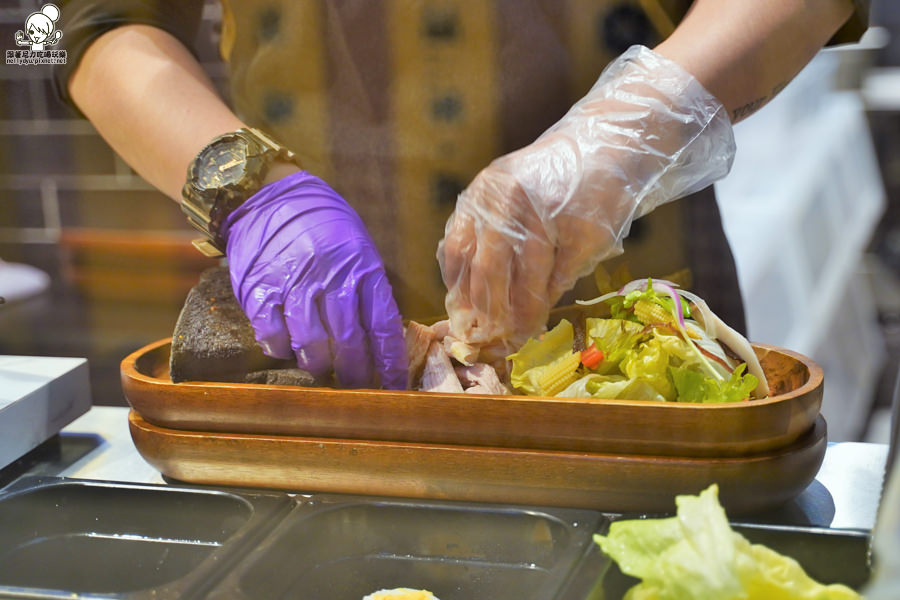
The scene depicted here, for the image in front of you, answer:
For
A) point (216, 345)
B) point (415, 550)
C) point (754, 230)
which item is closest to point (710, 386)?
point (415, 550)

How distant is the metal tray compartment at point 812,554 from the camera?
84 cm

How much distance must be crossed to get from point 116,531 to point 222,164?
0.59 m

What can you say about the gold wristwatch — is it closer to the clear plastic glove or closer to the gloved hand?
the gloved hand

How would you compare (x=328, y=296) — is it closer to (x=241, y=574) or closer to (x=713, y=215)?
(x=241, y=574)

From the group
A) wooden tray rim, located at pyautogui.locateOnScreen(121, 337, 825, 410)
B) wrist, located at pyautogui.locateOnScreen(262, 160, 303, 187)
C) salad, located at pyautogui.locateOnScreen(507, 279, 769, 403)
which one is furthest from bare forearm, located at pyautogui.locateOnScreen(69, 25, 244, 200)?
salad, located at pyautogui.locateOnScreen(507, 279, 769, 403)

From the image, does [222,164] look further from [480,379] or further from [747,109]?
[747,109]

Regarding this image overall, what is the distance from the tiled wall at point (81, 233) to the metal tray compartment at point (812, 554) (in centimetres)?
132

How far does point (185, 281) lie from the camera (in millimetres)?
2014

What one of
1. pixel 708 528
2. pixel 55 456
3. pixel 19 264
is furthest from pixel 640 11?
pixel 19 264

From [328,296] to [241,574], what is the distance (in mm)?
441

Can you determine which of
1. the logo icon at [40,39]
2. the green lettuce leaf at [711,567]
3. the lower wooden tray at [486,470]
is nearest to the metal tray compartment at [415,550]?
the lower wooden tray at [486,470]

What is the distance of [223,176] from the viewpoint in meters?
1.35

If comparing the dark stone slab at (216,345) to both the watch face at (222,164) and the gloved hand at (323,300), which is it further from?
the watch face at (222,164)

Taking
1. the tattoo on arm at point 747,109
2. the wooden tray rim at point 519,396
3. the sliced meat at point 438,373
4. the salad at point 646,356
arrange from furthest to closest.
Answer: the tattoo on arm at point 747,109
the sliced meat at point 438,373
the salad at point 646,356
the wooden tray rim at point 519,396
